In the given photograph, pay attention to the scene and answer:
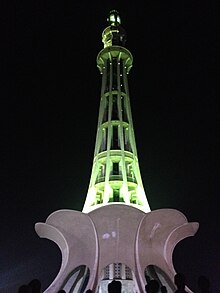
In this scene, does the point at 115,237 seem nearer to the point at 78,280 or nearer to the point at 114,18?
the point at 78,280

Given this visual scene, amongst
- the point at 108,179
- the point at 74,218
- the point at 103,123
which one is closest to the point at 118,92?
the point at 103,123

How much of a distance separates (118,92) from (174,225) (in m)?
10.9

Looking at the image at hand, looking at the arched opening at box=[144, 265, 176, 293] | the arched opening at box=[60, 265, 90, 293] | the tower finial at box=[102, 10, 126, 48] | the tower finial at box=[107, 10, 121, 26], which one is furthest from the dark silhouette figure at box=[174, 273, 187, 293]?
the tower finial at box=[107, 10, 121, 26]

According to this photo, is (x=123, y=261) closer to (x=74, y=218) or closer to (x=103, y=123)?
(x=74, y=218)

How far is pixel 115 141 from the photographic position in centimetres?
2539

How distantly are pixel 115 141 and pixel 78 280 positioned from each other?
9.11 metres

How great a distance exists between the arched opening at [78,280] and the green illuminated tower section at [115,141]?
3304mm

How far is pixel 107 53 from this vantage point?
28094 mm

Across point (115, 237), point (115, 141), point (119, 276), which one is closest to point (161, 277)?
point (119, 276)

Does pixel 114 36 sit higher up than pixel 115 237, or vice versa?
pixel 114 36

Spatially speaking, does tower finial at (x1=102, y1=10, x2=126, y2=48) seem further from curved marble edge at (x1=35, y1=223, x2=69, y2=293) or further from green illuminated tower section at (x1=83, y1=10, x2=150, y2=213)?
curved marble edge at (x1=35, y1=223, x2=69, y2=293)

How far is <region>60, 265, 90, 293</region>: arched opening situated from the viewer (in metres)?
19.8

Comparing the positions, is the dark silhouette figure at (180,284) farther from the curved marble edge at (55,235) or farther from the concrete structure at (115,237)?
the curved marble edge at (55,235)

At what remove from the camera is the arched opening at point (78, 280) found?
19791 millimetres
